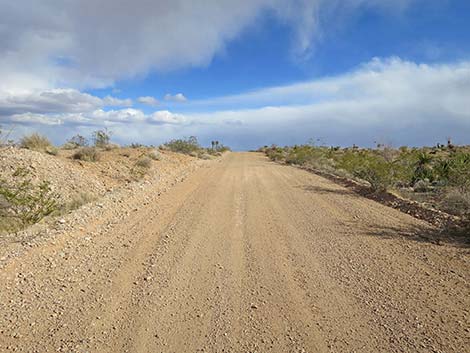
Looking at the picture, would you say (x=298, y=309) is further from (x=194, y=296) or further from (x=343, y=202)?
(x=343, y=202)

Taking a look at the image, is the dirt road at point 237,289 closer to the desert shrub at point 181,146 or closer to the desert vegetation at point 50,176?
the desert vegetation at point 50,176

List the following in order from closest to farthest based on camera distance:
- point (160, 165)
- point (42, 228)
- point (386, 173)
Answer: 1. point (42, 228)
2. point (386, 173)
3. point (160, 165)

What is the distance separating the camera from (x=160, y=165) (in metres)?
22.3

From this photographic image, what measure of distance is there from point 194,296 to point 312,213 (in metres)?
6.07

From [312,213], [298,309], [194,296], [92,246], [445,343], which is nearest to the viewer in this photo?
[445,343]

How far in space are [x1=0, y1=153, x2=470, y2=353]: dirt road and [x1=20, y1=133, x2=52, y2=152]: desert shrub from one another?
11.3 metres

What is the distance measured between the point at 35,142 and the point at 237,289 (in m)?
17.0

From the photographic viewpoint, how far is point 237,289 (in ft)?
18.0

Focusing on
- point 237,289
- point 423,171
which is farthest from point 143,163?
point 423,171

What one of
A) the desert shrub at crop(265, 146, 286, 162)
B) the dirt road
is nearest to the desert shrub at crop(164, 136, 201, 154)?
the desert shrub at crop(265, 146, 286, 162)

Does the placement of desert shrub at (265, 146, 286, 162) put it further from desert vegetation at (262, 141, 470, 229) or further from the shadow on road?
the shadow on road

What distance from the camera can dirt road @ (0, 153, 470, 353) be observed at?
13.8 ft

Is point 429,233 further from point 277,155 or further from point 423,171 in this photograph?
point 277,155

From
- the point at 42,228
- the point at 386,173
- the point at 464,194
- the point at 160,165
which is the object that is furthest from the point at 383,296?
the point at 160,165
